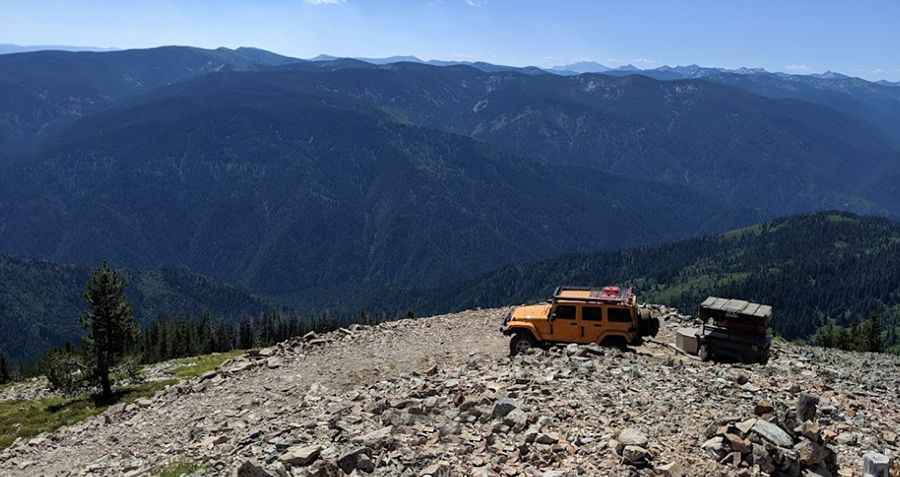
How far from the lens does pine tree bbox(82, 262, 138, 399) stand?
48750 mm

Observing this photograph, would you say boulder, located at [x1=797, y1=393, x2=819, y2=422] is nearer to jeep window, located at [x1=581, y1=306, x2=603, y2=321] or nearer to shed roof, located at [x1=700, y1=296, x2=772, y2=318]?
shed roof, located at [x1=700, y1=296, x2=772, y2=318]

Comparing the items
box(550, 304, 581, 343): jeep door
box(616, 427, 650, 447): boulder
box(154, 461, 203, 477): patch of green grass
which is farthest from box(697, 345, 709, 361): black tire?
box(154, 461, 203, 477): patch of green grass

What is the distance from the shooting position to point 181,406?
98.6 ft

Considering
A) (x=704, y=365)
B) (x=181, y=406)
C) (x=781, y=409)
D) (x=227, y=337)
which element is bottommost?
(x=227, y=337)

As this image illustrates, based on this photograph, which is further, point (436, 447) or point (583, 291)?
point (583, 291)

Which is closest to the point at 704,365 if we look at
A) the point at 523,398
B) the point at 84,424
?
the point at 523,398

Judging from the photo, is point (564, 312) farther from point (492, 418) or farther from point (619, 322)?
point (492, 418)

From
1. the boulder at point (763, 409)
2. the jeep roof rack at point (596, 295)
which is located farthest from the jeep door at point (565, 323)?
the boulder at point (763, 409)

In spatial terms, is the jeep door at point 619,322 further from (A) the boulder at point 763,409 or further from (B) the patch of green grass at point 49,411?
(B) the patch of green grass at point 49,411

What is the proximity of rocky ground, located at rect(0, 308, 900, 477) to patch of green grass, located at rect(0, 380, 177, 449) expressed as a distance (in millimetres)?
6276

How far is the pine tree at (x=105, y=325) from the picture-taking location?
48.8 m

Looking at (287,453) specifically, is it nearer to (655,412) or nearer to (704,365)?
(655,412)

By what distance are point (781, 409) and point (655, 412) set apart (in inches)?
133

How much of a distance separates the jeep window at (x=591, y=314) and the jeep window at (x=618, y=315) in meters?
0.40
